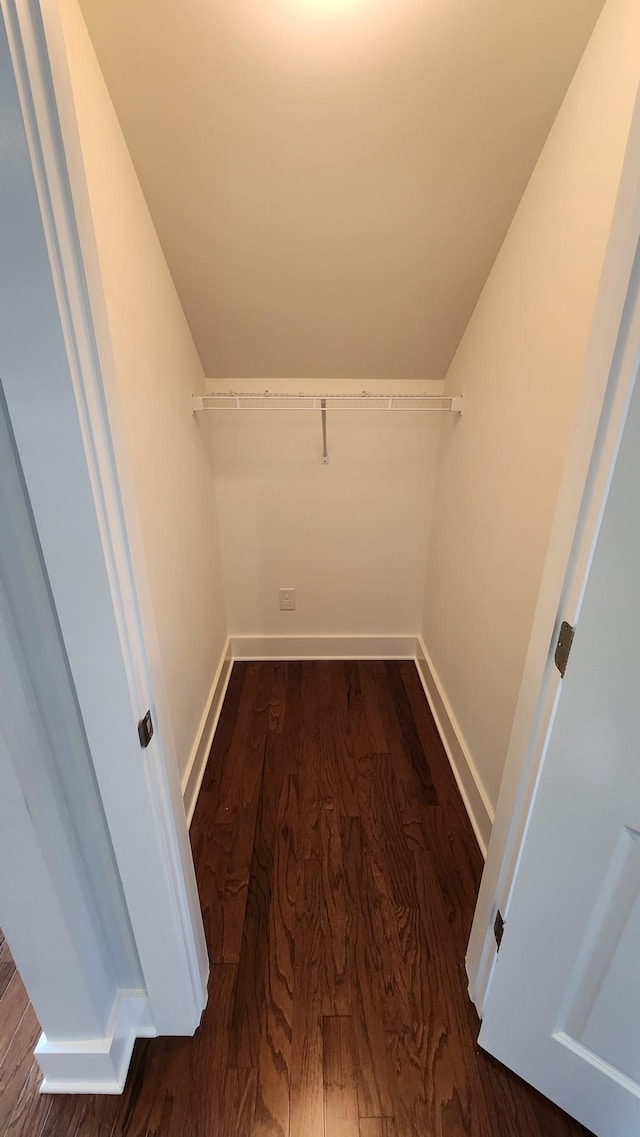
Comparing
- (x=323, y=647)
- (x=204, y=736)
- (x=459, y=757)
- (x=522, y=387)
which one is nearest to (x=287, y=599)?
(x=323, y=647)

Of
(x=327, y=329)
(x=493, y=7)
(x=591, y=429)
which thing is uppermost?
(x=493, y=7)

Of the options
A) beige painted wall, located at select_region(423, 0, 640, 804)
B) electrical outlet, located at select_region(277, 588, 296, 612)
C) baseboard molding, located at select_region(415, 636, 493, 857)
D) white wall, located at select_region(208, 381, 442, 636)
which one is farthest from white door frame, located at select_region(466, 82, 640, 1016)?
electrical outlet, located at select_region(277, 588, 296, 612)

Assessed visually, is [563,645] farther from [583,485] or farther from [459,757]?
[459,757]

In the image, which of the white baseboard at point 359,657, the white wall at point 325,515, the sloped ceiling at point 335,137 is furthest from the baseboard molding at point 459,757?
the sloped ceiling at point 335,137

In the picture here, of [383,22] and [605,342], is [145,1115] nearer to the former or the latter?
[605,342]

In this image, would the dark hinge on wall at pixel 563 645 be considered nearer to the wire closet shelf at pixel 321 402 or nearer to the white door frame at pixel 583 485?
the white door frame at pixel 583 485

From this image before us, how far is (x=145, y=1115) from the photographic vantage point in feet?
3.37

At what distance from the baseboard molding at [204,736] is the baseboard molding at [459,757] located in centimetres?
92

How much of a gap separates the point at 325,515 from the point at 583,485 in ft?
5.32

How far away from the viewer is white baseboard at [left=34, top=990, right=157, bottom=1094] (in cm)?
102

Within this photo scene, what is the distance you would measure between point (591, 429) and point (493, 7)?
3.21 ft

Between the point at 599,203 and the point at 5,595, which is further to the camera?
the point at 599,203

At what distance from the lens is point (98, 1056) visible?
1016 mm

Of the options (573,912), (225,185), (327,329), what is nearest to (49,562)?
(573,912)
